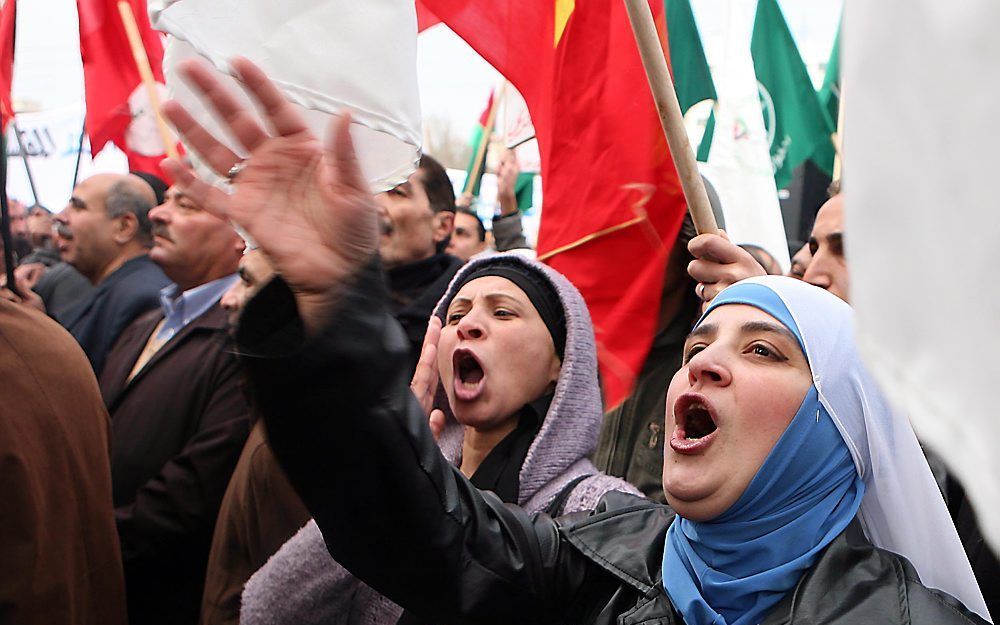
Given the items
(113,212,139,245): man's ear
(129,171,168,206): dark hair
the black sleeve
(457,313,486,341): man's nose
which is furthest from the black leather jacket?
(129,171,168,206): dark hair

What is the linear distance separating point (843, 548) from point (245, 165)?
117cm

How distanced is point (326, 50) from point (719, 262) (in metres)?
0.93

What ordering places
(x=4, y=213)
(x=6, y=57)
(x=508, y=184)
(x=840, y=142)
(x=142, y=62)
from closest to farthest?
(x=840, y=142) → (x=4, y=213) → (x=142, y=62) → (x=6, y=57) → (x=508, y=184)

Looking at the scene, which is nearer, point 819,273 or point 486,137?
point 819,273

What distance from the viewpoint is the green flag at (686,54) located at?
4.55m

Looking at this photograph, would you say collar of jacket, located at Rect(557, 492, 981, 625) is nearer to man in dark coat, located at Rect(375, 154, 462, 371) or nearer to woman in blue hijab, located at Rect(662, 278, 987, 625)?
woman in blue hijab, located at Rect(662, 278, 987, 625)

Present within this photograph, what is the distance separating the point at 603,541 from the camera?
7.00 ft

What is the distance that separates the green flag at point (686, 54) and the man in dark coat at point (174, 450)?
1.99 m

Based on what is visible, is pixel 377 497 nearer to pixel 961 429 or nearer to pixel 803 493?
pixel 803 493

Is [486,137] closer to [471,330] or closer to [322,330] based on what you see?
[471,330]

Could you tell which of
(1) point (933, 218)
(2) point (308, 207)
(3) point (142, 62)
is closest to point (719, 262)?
(2) point (308, 207)

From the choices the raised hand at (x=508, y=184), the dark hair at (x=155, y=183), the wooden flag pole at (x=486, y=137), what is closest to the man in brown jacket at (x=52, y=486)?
the raised hand at (x=508, y=184)

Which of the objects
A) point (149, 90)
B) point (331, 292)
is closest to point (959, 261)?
point (331, 292)

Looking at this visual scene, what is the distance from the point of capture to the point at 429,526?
1814 mm
